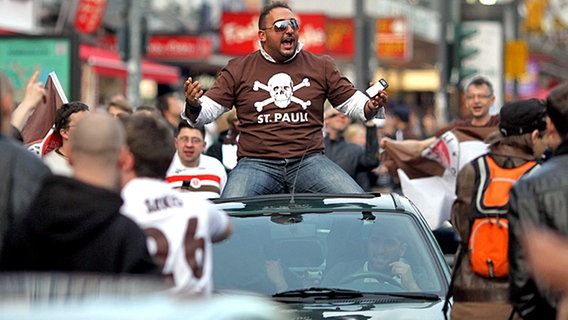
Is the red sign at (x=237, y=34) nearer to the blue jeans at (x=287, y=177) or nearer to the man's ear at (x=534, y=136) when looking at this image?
the blue jeans at (x=287, y=177)

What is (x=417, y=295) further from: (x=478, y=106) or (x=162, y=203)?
(x=478, y=106)

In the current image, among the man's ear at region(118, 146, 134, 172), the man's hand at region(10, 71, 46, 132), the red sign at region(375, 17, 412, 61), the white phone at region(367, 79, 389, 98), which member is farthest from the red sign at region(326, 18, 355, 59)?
the man's ear at region(118, 146, 134, 172)

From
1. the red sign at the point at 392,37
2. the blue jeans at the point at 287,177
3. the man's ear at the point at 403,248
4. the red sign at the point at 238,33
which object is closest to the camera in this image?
the man's ear at the point at 403,248

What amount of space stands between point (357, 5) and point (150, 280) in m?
23.7

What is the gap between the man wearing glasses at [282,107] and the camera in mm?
9258

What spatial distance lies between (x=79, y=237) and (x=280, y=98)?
14.8 ft

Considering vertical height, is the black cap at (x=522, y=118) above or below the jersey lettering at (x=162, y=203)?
above

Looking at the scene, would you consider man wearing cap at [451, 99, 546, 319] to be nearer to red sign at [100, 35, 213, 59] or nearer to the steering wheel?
the steering wheel

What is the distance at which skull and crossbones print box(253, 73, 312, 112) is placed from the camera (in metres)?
9.40

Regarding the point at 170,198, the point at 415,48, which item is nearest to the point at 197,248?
the point at 170,198

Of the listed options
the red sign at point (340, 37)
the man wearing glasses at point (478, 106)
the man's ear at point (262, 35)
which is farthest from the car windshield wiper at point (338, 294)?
the red sign at point (340, 37)

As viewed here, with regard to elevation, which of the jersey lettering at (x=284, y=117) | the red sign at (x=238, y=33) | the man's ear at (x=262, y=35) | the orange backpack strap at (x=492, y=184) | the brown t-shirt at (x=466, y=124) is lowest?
the red sign at (x=238, y=33)

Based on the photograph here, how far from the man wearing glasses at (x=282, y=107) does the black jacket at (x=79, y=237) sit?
4.12m

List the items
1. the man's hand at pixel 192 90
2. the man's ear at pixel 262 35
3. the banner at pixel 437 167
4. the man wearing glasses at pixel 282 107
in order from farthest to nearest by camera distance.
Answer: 1. the banner at pixel 437 167
2. the man's ear at pixel 262 35
3. the man wearing glasses at pixel 282 107
4. the man's hand at pixel 192 90
